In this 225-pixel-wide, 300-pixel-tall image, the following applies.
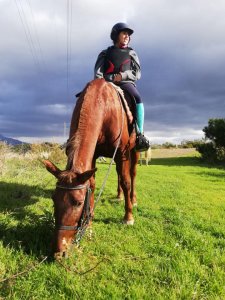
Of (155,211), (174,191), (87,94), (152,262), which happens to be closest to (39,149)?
(174,191)

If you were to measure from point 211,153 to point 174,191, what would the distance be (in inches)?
655

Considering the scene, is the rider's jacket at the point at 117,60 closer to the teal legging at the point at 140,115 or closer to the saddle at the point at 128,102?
→ the saddle at the point at 128,102

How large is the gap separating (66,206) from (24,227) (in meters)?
1.59

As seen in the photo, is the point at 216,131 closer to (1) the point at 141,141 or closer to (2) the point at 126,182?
(1) the point at 141,141

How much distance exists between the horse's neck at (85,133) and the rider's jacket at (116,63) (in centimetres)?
189

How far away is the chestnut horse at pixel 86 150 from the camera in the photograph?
3.81 m

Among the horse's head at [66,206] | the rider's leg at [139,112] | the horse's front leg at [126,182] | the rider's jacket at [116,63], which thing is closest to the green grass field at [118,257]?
the horse's front leg at [126,182]

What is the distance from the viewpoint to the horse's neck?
4.18 meters

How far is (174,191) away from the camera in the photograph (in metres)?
10.4

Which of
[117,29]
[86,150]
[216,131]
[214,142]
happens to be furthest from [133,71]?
[214,142]

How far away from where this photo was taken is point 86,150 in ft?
14.4

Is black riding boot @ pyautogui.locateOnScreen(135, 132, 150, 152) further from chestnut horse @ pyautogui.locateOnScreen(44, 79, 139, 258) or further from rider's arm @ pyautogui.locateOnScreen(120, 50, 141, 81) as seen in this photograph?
rider's arm @ pyautogui.locateOnScreen(120, 50, 141, 81)

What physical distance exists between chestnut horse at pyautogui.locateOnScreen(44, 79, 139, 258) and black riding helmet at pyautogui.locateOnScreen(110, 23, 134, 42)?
5.19ft

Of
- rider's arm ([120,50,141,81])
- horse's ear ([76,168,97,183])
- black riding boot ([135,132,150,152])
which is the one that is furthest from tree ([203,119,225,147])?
horse's ear ([76,168,97,183])
